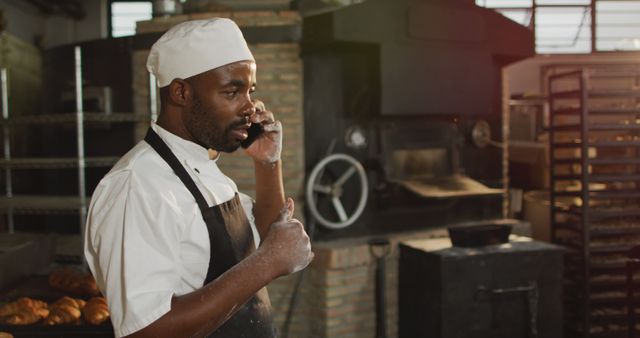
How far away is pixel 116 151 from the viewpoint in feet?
14.5

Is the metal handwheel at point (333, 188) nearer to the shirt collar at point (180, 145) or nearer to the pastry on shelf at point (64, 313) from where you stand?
the pastry on shelf at point (64, 313)

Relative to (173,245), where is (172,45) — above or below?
above

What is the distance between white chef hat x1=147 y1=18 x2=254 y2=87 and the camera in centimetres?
125

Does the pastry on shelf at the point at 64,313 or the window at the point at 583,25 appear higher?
the window at the point at 583,25

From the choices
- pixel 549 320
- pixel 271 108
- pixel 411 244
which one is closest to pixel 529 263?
pixel 549 320

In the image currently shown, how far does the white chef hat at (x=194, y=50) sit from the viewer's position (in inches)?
49.3

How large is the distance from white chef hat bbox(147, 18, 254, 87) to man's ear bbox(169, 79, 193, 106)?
13 mm

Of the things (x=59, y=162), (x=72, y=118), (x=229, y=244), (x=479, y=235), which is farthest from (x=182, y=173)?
(x=59, y=162)

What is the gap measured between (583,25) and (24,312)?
8033mm

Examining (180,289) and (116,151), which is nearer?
(180,289)

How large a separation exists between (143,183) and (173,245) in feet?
0.45

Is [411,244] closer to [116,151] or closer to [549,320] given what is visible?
[549,320]

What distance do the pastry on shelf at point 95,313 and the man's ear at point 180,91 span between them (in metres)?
1.33

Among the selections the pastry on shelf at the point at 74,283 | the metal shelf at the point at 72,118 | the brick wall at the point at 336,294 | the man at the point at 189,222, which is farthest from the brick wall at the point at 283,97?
the man at the point at 189,222
